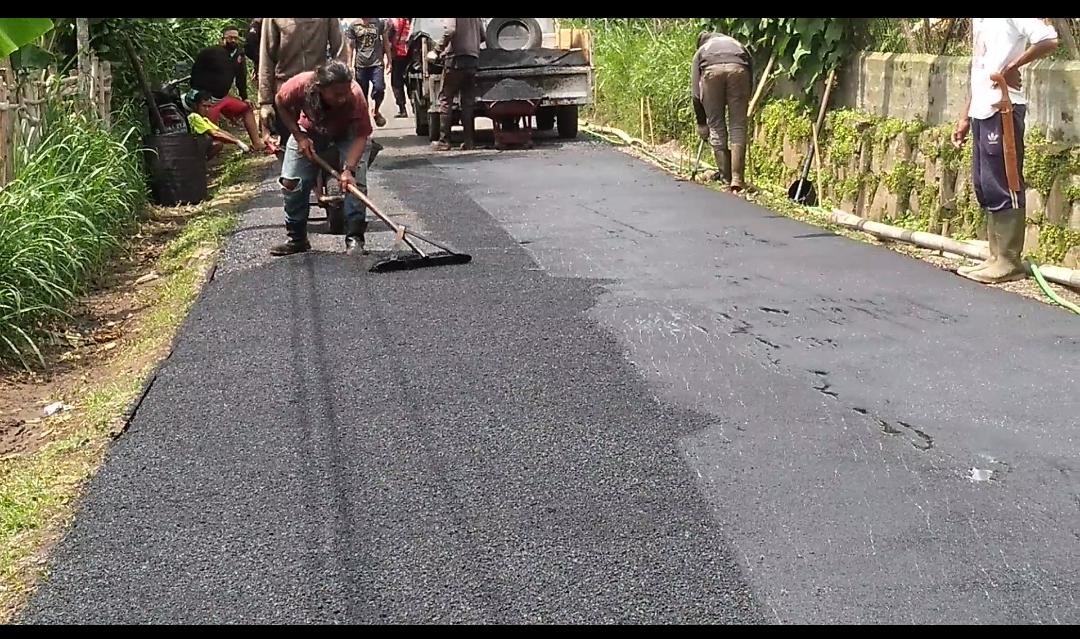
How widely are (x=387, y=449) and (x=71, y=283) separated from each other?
3671 millimetres

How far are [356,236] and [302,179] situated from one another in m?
0.50

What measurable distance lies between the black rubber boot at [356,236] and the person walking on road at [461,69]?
6.45 metres

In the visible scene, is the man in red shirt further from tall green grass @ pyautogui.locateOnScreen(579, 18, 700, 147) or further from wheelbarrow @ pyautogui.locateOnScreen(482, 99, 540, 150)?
wheelbarrow @ pyautogui.locateOnScreen(482, 99, 540, 150)

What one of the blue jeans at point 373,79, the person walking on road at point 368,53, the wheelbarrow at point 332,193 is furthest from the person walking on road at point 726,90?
the blue jeans at point 373,79

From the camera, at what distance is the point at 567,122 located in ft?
53.7

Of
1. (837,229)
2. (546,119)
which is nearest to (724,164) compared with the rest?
(837,229)

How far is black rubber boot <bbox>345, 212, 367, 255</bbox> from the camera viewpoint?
27.0ft

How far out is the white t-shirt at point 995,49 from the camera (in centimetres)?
699

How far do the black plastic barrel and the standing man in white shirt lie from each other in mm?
6431

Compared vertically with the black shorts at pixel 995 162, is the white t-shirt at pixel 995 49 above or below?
above

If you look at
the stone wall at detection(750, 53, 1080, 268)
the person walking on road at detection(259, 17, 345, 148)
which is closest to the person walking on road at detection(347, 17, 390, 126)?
the person walking on road at detection(259, 17, 345, 148)

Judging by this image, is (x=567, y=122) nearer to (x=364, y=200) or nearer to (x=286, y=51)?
(x=286, y=51)

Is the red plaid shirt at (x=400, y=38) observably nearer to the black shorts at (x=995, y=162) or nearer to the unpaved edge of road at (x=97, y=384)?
the unpaved edge of road at (x=97, y=384)

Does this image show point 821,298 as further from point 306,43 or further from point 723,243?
point 306,43
